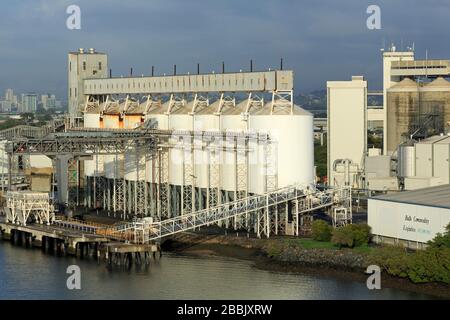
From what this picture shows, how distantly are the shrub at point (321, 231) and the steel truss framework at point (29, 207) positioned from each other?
452 inches

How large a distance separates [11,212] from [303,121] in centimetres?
1280

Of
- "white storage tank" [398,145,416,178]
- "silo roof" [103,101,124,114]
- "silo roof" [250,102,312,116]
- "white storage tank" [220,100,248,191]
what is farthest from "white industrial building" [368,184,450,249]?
"silo roof" [103,101,124,114]

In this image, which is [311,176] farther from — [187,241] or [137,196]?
[137,196]

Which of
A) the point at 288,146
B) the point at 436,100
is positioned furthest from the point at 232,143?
the point at 436,100

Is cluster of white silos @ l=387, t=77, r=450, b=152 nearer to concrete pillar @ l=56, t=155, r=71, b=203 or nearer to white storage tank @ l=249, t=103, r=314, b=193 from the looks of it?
white storage tank @ l=249, t=103, r=314, b=193

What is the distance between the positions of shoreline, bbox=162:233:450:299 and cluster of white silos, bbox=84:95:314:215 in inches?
94.4

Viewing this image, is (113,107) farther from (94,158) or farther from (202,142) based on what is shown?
(202,142)

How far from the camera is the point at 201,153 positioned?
45.3 meters

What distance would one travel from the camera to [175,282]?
3428 cm

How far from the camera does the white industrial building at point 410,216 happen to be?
36469mm

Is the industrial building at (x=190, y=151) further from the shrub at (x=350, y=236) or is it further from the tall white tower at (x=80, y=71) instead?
the shrub at (x=350, y=236)
